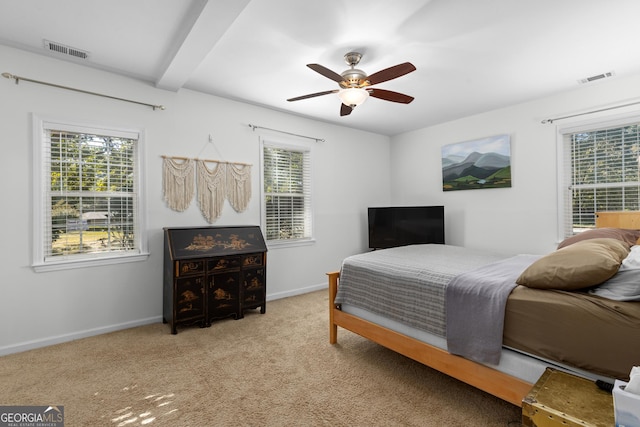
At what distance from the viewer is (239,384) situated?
216 cm

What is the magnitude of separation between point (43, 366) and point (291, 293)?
269 cm

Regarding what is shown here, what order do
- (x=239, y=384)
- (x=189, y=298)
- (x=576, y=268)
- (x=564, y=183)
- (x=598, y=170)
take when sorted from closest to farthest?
(x=576, y=268)
(x=239, y=384)
(x=189, y=298)
(x=598, y=170)
(x=564, y=183)

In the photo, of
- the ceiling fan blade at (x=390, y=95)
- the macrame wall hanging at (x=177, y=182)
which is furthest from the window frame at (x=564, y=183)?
the macrame wall hanging at (x=177, y=182)

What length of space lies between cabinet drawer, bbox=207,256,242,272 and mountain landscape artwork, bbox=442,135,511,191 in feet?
11.6

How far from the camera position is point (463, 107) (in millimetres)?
4230

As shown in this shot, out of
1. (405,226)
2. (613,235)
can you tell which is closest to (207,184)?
(405,226)

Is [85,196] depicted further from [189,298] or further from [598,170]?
[598,170]

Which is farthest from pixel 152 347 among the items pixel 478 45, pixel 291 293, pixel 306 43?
pixel 478 45

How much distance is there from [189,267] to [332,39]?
2.58 meters

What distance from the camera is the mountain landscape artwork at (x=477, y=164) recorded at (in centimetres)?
429

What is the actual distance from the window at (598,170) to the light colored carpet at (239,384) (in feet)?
9.95

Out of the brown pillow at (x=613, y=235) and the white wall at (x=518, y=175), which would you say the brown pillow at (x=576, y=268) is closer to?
the brown pillow at (x=613, y=235)

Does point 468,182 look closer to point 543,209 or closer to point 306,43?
point 543,209

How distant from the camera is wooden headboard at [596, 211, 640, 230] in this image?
9.95 feet
